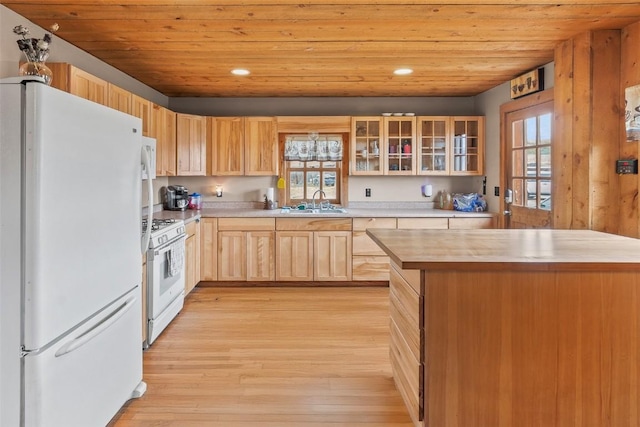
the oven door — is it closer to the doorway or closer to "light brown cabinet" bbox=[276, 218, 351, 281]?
"light brown cabinet" bbox=[276, 218, 351, 281]

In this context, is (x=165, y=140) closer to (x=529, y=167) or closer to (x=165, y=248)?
(x=165, y=248)

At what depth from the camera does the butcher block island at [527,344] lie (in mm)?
1685

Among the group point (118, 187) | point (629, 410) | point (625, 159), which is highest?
point (625, 159)

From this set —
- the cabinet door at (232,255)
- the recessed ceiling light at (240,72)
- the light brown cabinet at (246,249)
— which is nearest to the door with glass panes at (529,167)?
the light brown cabinet at (246,249)

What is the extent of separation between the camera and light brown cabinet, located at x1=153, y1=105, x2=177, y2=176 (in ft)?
12.8

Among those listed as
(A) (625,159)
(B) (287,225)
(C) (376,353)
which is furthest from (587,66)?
(B) (287,225)

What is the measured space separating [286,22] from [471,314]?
2.00 meters

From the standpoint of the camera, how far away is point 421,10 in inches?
94.1

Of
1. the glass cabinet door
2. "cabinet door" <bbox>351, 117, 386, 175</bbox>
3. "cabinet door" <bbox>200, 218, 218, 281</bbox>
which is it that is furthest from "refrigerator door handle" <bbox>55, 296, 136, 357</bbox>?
the glass cabinet door

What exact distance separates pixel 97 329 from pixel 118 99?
2.03m

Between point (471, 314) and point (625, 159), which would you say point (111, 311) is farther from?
point (625, 159)

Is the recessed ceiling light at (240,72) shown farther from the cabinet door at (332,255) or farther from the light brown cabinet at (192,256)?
the cabinet door at (332,255)

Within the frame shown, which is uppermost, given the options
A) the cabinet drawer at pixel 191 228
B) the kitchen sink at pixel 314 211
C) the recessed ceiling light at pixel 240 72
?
the recessed ceiling light at pixel 240 72

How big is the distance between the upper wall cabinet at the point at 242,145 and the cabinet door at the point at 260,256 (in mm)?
808
